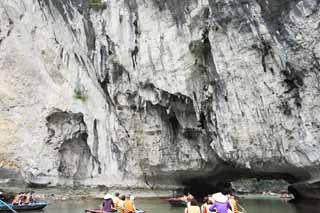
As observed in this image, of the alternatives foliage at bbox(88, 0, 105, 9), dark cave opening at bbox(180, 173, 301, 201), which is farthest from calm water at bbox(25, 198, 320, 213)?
foliage at bbox(88, 0, 105, 9)

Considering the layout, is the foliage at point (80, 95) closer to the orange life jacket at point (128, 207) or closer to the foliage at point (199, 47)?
the foliage at point (199, 47)

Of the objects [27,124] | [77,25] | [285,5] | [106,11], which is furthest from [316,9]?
[27,124]

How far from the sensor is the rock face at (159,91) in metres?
17.0

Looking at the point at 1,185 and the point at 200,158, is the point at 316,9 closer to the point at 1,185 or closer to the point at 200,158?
the point at 200,158

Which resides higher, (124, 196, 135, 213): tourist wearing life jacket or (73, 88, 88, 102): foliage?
(73, 88, 88, 102): foliage

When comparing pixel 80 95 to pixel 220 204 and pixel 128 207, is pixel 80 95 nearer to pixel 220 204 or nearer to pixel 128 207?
pixel 128 207

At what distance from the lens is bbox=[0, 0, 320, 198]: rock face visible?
1705 cm

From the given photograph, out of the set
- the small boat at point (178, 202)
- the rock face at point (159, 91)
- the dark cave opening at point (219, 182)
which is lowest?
the small boat at point (178, 202)

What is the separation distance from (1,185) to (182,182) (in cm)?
1054

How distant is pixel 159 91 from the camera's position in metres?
20.9

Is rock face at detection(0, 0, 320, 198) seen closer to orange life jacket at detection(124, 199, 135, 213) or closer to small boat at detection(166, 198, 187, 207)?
small boat at detection(166, 198, 187, 207)

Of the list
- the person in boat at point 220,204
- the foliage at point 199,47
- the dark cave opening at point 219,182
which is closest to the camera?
the person in boat at point 220,204

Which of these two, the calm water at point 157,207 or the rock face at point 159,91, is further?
the calm water at point 157,207

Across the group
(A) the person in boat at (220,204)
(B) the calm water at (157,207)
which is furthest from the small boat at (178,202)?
(A) the person in boat at (220,204)
